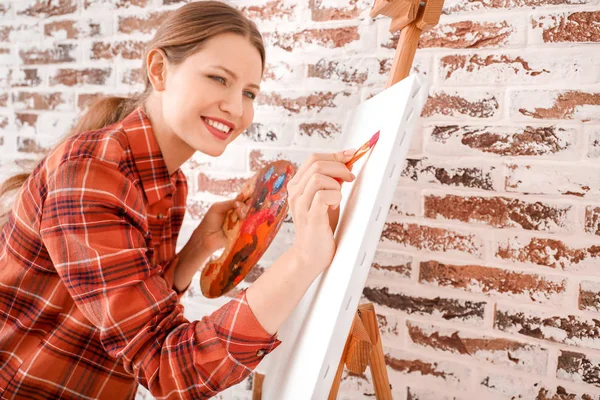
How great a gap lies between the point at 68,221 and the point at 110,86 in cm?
97

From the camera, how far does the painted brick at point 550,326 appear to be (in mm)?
1127

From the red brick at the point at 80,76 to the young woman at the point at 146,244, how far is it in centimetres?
55

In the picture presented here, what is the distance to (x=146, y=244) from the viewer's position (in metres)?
1.01

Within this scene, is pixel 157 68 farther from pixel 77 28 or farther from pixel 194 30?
pixel 77 28

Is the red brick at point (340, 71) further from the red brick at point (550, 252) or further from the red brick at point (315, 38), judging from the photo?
the red brick at point (550, 252)

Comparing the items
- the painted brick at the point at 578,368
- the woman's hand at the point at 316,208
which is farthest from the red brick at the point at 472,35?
the painted brick at the point at 578,368

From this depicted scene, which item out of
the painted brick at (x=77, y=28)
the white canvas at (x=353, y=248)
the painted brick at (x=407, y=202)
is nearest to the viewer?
Answer: the white canvas at (x=353, y=248)

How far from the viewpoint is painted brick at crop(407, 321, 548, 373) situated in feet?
3.89

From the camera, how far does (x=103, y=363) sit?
1.04m

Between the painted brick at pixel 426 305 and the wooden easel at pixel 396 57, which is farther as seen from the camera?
the painted brick at pixel 426 305

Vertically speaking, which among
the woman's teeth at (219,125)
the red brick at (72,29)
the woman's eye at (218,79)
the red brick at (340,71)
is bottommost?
the woman's teeth at (219,125)

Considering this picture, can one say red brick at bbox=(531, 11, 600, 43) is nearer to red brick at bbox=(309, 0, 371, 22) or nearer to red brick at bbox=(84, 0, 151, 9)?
red brick at bbox=(309, 0, 371, 22)

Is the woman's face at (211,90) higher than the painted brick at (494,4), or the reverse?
the painted brick at (494,4)

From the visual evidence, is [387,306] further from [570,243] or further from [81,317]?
[81,317]
